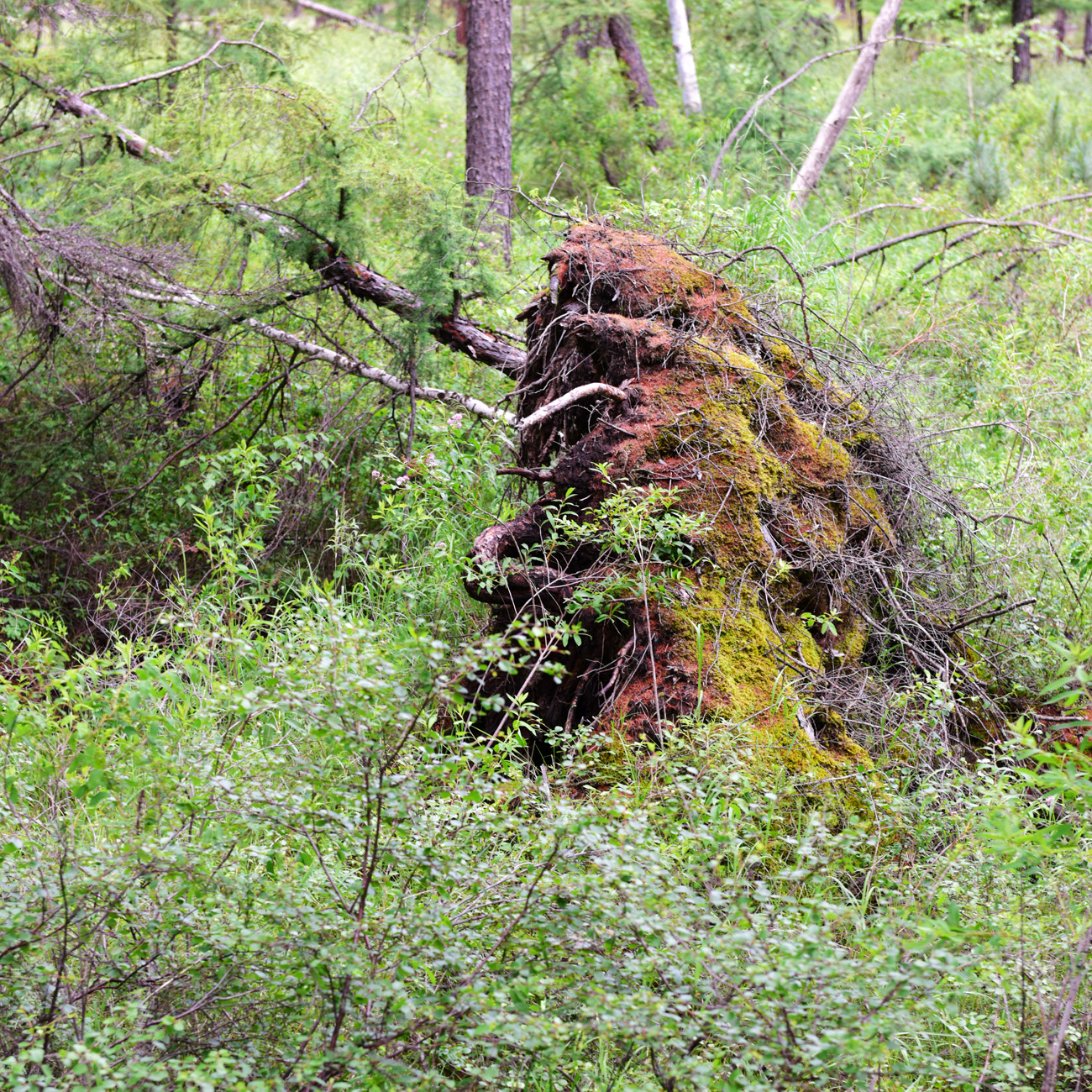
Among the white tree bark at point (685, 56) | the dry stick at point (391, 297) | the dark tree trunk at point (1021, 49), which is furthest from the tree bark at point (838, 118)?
the dark tree trunk at point (1021, 49)

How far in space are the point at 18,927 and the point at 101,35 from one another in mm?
6984

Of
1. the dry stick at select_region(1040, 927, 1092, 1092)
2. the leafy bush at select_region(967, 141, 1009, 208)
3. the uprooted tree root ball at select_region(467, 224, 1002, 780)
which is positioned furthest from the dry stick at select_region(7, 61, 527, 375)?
the leafy bush at select_region(967, 141, 1009, 208)

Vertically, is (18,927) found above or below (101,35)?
below

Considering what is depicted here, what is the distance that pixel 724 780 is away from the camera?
10.2 feet

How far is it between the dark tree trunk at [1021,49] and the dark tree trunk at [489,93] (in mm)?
12010

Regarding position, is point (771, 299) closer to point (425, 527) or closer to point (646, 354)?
point (646, 354)

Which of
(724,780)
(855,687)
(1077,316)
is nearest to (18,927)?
(724,780)

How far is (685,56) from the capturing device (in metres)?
11.8

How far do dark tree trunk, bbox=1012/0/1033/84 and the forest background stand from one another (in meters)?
6.95

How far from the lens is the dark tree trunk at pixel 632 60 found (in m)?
11.9

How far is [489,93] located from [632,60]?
4277 millimetres

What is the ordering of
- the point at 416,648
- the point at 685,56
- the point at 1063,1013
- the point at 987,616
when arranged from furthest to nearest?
the point at 685,56
the point at 987,616
the point at 416,648
the point at 1063,1013

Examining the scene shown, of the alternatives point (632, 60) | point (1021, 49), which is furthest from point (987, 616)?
point (1021, 49)

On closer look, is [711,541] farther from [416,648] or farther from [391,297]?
[391,297]
